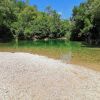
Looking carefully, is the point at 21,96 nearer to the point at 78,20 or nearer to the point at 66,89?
the point at 66,89

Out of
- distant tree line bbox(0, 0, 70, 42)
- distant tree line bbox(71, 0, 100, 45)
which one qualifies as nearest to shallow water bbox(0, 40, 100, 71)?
distant tree line bbox(71, 0, 100, 45)

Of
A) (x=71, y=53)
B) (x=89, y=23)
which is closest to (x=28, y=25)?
(x=89, y=23)

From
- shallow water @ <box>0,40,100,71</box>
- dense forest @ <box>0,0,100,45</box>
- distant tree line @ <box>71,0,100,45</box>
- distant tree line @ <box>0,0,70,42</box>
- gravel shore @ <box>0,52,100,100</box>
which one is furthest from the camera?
distant tree line @ <box>0,0,70,42</box>

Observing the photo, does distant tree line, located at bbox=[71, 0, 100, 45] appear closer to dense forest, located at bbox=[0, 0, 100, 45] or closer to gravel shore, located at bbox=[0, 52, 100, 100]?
dense forest, located at bbox=[0, 0, 100, 45]

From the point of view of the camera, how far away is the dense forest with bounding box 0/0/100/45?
59697 mm

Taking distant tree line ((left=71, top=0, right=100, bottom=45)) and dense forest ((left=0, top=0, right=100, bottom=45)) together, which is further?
dense forest ((left=0, top=0, right=100, bottom=45))

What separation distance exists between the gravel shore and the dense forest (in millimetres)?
30962

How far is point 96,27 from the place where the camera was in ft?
192

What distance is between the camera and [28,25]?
92.7 meters

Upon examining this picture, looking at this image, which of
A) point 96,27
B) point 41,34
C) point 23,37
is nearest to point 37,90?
point 96,27

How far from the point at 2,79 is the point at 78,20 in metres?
60.1

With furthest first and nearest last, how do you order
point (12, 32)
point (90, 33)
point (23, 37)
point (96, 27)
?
point (23, 37), point (12, 32), point (90, 33), point (96, 27)

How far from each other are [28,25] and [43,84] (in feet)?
263

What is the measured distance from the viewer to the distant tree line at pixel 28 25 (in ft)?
242
